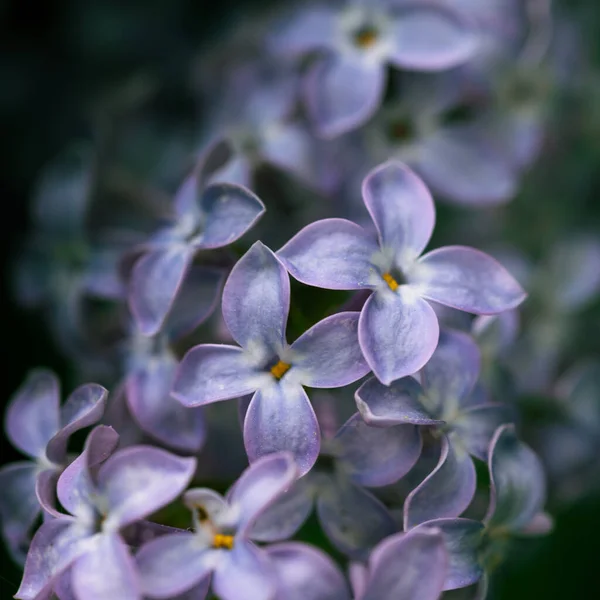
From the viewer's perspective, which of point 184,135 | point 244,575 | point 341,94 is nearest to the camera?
point 244,575

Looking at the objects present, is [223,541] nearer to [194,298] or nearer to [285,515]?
[285,515]

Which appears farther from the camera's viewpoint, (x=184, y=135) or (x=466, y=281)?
(x=184, y=135)

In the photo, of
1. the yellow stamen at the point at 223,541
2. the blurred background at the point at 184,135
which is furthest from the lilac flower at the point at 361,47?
the yellow stamen at the point at 223,541

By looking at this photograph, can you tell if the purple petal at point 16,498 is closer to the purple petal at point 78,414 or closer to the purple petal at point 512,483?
the purple petal at point 78,414

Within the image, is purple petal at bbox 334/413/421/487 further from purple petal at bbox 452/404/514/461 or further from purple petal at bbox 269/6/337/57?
purple petal at bbox 269/6/337/57

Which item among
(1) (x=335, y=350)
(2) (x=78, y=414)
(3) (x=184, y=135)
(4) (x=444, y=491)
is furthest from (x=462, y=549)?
(3) (x=184, y=135)

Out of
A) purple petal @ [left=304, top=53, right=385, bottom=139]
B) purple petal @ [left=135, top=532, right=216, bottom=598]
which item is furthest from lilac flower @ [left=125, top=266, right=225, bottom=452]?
purple petal @ [left=304, top=53, right=385, bottom=139]
